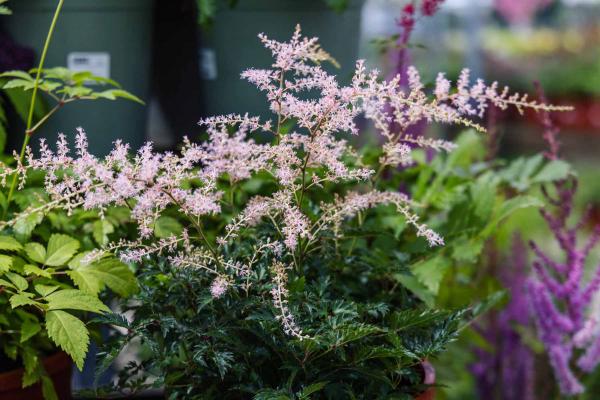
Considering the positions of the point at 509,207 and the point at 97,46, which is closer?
the point at 509,207

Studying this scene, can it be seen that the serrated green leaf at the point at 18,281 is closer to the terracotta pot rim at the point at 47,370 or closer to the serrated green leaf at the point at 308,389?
the terracotta pot rim at the point at 47,370

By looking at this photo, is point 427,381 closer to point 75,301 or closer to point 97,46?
point 75,301

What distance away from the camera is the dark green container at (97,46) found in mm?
1921

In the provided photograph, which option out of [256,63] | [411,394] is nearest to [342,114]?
[411,394]

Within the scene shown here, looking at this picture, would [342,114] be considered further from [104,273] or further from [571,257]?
[571,257]

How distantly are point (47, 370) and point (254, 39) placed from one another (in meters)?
1.02

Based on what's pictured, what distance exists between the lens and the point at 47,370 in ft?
5.15

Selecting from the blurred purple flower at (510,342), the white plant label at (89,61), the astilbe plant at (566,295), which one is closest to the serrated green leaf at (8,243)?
the white plant label at (89,61)

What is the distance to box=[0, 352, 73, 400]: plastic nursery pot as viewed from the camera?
4.91ft

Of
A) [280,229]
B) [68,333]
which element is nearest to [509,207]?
[280,229]

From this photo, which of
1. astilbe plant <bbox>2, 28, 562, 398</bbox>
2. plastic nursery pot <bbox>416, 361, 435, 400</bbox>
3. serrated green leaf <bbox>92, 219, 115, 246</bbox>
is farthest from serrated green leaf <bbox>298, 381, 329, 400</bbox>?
serrated green leaf <bbox>92, 219, 115, 246</bbox>

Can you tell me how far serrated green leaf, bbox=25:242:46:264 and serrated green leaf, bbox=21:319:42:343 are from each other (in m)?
0.11

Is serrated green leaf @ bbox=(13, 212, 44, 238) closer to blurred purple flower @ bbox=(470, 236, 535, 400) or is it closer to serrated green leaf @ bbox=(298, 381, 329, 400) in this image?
serrated green leaf @ bbox=(298, 381, 329, 400)

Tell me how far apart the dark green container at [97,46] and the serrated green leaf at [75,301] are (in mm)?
723
